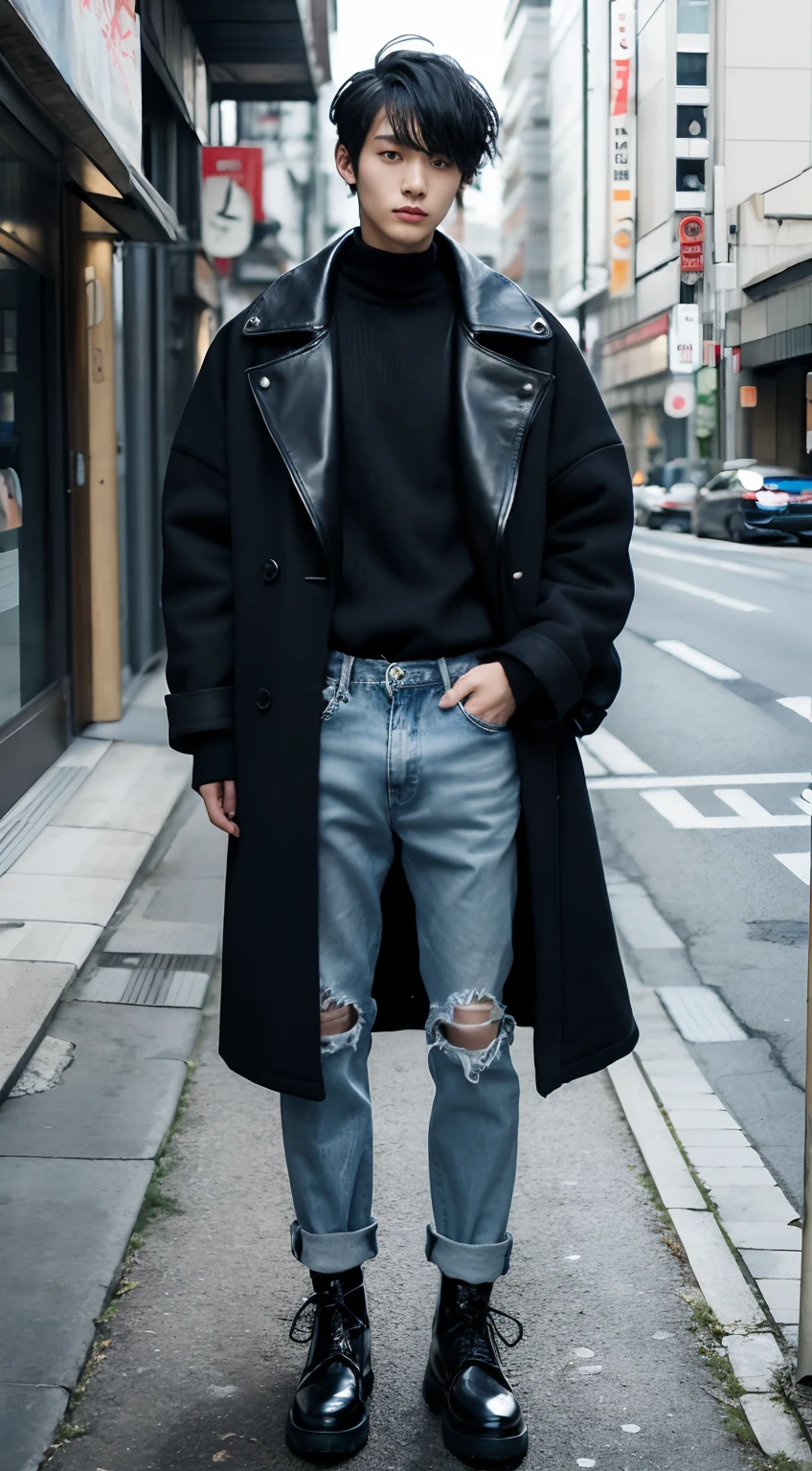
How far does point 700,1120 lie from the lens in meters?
3.57

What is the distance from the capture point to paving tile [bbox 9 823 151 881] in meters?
5.58

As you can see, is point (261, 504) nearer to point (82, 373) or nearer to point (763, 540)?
point (763, 540)

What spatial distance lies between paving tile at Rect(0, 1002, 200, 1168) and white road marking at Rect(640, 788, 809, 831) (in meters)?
2.44

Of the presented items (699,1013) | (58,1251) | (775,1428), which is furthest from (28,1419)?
(699,1013)

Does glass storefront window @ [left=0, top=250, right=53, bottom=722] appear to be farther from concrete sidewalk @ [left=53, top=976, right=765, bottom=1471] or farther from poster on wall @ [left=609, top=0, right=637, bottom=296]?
concrete sidewalk @ [left=53, top=976, right=765, bottom=1471]

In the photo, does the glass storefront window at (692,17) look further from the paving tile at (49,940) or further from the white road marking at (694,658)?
the paving tile at (49,940)

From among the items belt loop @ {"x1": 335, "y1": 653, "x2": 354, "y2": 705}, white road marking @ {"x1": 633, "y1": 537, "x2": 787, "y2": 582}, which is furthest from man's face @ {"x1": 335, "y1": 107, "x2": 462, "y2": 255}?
white road marking @ {"x1": 633, "y1": 537, "x2": 787, "y2": 582}

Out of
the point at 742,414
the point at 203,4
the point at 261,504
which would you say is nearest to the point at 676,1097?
the point at 742,414

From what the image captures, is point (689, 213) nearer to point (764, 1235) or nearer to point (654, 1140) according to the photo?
point (654, 1140)

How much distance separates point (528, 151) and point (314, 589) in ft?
10.1

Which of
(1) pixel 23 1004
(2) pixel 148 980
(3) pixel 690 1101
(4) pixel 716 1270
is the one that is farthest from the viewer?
(2) pixel 148 980

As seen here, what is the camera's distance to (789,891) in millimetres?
5367

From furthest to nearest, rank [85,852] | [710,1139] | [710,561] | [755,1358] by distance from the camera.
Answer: [85,852], [710,561], [710,1139], [755,1358]

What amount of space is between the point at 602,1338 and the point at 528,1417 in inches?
10.8
